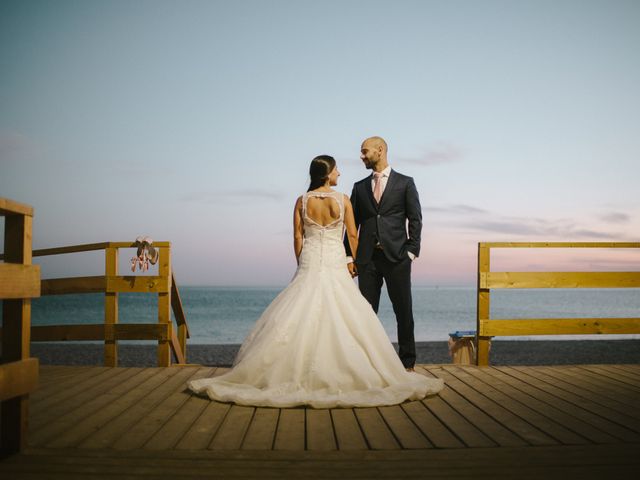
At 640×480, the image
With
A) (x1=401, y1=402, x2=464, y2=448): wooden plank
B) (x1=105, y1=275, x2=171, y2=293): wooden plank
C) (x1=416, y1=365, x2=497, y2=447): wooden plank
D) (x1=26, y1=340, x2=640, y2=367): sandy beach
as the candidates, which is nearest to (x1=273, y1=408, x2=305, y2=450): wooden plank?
(x1=401, y1=402, x2=464, y2=448): wooden plank

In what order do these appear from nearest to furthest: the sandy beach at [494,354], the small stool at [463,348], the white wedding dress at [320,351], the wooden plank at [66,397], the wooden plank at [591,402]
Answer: the wooden plank at [591,402] < the wooden plank at [66,397] < the white wedding dress at [320,351] < the small stool at [463,348] < the sandy beach at [494,354]

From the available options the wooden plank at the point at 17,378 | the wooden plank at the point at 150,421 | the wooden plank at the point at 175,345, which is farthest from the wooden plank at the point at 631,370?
the wooden plank at the point at 17,378

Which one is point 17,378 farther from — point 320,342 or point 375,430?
point 320,342

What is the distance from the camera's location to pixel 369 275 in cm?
574

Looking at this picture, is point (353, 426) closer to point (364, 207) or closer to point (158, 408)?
point (158, 408)

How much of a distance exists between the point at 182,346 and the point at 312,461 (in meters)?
4.89

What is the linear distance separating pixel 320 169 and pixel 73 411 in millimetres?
2612

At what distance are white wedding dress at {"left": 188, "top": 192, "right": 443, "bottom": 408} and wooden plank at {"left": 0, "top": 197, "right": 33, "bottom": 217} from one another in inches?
77.1

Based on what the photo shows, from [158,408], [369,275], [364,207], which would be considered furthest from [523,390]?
[158,408]

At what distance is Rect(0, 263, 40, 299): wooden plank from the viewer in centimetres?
297

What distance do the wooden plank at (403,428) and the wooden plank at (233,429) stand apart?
89cm

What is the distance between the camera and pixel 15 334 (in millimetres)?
3195

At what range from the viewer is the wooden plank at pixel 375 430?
10.9 feet

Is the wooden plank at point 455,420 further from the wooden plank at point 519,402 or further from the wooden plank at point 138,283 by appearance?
the wooden plank at point 138,283
